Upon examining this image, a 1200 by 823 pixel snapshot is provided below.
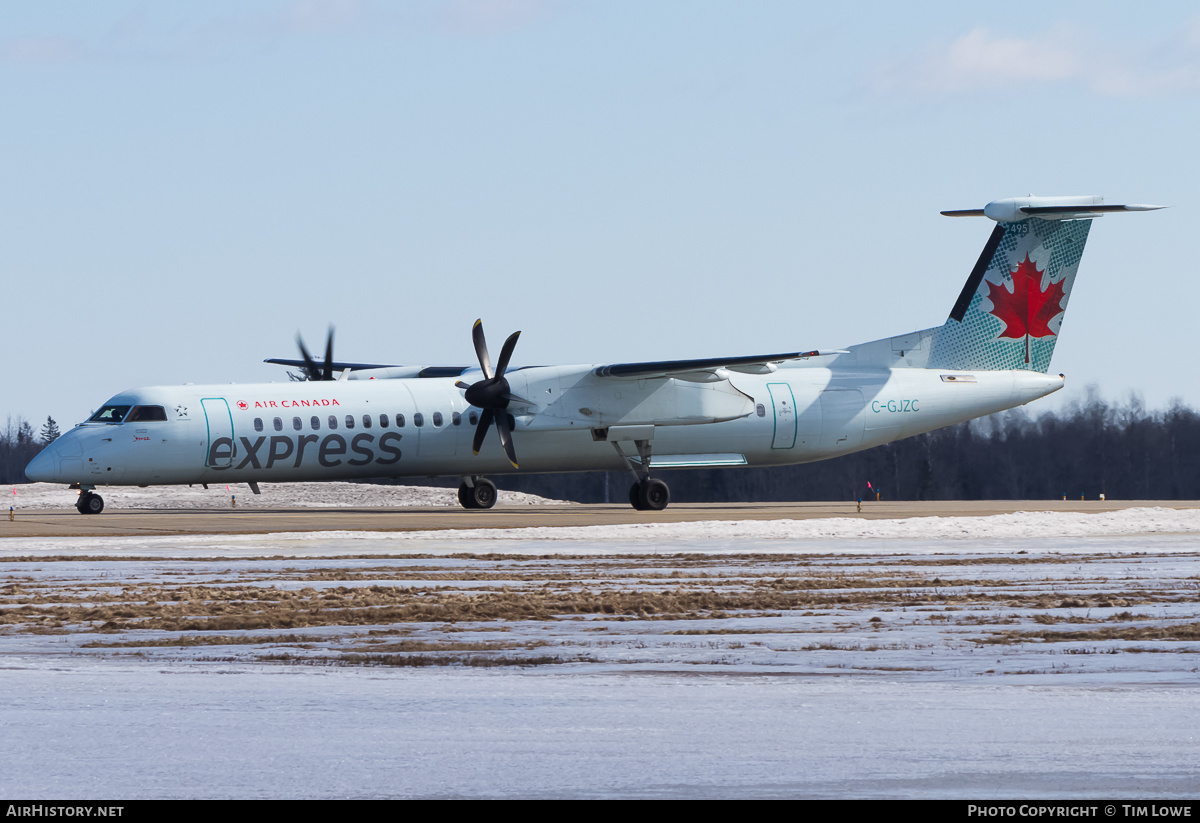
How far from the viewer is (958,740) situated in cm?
732

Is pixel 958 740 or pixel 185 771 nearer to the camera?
pixel 185 771

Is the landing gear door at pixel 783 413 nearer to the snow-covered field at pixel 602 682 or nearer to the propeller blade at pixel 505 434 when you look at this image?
the propeller blade at pixel 505 434

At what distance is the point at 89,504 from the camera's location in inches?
1479

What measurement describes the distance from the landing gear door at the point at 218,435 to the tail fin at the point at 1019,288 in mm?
20253

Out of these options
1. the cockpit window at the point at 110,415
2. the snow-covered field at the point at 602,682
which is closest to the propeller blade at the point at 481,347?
the cockpit window at the point at 110,415

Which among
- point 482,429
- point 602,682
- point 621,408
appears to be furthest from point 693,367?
point 602,682

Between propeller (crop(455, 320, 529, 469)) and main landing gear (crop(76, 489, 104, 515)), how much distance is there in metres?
9.46

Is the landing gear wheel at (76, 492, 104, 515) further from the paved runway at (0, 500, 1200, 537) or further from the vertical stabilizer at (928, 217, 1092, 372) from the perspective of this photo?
the vertical stabilizer at (928, 217, 1092, 372)

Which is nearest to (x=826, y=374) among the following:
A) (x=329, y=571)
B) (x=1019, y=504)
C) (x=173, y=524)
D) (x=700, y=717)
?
(x=1019, y=504)

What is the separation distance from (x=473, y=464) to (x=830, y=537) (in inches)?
518

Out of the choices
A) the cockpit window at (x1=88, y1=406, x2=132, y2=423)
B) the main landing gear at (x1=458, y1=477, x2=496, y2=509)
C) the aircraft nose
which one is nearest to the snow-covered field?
the aircraft nose

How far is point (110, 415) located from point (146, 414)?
3.39ft

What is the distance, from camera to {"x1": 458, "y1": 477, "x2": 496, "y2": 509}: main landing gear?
43.2 metres
